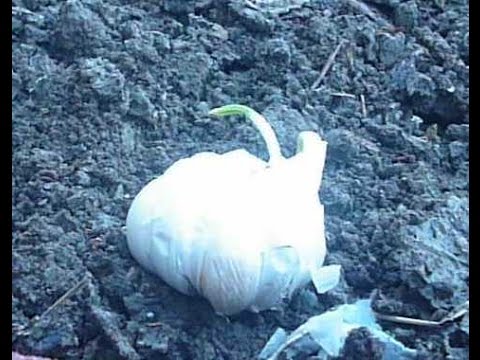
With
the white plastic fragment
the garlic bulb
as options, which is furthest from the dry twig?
the white plastic fragment

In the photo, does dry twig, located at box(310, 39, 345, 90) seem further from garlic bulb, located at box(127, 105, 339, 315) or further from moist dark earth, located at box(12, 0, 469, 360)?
garlic bulb, located at box(127, 105, 339, 315)

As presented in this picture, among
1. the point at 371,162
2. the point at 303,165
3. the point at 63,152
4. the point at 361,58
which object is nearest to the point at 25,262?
the point at 63,152

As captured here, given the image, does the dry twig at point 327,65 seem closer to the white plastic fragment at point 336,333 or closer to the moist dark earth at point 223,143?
the moist dark earth at point 223,143

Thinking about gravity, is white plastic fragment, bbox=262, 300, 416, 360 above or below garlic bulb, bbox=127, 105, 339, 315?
below

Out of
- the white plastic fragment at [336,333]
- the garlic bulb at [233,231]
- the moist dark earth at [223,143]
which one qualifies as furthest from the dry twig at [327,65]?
the white plastic fragment at [336,333]

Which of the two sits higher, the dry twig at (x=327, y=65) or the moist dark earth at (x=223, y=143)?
the dry twig at (x=327, y=65)

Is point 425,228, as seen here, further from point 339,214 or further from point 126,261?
point 126,261

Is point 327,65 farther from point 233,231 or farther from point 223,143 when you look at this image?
point 233,231
